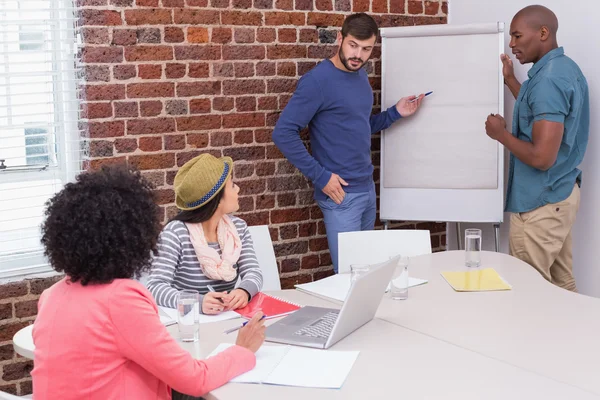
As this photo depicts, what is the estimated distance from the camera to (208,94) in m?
3.64

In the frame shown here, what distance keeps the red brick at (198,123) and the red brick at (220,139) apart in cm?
4

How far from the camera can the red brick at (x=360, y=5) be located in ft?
13.4

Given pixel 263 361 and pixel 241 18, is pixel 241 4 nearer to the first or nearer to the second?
pixel 241 18

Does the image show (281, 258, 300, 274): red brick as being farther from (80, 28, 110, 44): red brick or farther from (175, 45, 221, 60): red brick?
(80, 28, 110, 44): red brick

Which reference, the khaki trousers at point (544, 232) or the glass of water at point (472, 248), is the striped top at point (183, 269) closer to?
the glass of water at point (472, 248)

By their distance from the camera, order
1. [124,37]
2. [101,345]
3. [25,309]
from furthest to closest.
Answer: [124,37] < [25,309] < [101,345]

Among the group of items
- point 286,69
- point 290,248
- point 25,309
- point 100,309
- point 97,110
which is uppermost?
point 286,69

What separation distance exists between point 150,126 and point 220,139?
38 cm

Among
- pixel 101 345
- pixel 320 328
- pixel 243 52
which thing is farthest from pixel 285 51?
pixel 101 345

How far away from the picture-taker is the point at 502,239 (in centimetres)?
438

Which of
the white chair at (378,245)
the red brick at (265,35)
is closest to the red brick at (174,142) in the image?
the red brick at (265,35)

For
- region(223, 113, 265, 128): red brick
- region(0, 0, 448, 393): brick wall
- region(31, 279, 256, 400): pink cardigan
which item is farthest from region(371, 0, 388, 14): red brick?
region(31, 279, 256, 400): pink cardigan

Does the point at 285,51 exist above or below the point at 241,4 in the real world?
below

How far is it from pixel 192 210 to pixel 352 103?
1381mm
